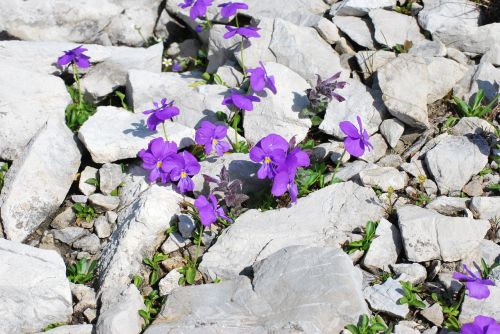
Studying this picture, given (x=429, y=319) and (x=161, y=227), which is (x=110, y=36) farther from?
(x=429, y=319)

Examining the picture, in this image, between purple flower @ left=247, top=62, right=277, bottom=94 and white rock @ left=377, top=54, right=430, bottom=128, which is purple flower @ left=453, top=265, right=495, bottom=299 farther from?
purple flower @ left=247, top=62, right=277, bottom=94

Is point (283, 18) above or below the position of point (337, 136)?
above

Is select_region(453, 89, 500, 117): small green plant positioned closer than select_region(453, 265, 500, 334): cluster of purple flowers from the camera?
No

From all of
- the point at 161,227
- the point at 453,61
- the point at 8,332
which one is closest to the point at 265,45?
the point at 453,61

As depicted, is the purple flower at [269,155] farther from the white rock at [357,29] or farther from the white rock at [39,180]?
the white rock at [357,29]

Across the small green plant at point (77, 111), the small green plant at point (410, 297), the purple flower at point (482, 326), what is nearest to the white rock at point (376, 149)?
the small green plant at point (410, 297)

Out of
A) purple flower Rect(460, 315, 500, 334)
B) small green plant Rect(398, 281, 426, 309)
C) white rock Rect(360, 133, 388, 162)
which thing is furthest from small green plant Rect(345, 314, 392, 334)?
Result: white rock Rect(360, 133, 388, 162)

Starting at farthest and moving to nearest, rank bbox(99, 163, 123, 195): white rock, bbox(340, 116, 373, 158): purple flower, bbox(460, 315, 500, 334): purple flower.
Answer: bbox(99, 163, 123, 195): white rock < bbox(340, 116, 373, 158): purple flower < bbox(460, 315, 500, 334): purple flower
